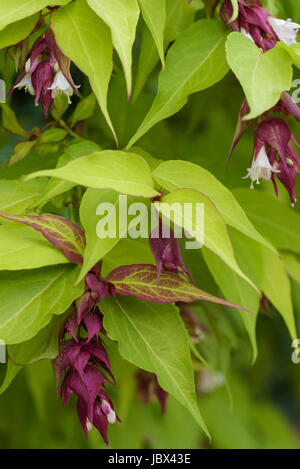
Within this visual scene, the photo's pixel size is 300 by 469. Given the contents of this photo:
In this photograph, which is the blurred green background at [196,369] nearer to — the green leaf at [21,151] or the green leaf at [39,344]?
the green leaf at [21,151]

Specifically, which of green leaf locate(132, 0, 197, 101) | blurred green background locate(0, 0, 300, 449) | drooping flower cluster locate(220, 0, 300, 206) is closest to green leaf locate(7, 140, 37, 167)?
blurred green background locate(0, 0, 300, 449)

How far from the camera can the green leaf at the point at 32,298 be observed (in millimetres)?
434

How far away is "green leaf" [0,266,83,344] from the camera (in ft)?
1.42

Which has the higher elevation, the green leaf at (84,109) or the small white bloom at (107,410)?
the green leaf at (84,109)

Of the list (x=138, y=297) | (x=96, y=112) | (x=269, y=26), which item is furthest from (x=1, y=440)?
(x=269, y=26)

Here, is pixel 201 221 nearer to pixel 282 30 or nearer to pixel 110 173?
pixel 110 173

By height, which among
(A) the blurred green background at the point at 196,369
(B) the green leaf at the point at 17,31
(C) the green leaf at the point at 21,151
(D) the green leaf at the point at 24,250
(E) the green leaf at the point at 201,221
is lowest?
(A) the blurred green background at the point at 196,369

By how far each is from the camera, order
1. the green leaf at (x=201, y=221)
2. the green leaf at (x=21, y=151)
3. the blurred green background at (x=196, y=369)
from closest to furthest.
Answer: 1. the green leaf at (x=201, y=221)
2. the green leaf at (x=21, y=151)
3. the blurred green background at (x=196, y=369)

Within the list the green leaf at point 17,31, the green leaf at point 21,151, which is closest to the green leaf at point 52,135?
the green leaf at point 21,151

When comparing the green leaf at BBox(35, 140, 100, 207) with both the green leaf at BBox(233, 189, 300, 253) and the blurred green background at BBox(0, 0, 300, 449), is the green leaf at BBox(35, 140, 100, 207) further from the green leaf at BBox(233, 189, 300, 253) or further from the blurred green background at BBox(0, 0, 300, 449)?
the green leaf at BBox(233, 189, 300, 253)

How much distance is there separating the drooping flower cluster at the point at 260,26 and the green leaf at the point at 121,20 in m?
0.10
